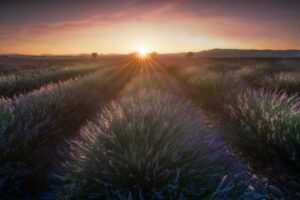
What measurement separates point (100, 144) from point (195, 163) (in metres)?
1.19

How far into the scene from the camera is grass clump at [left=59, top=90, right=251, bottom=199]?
281 centimetres

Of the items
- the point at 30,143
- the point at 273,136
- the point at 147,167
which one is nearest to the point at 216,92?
the point at 273,136

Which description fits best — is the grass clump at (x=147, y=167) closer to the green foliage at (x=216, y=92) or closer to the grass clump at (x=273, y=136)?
the grass clump at (x=273, y=136)

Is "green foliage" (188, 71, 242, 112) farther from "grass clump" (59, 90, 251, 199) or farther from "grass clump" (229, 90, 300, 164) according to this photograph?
"grass clump" (59, 90, 251, 199)

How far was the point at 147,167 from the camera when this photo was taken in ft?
9.46

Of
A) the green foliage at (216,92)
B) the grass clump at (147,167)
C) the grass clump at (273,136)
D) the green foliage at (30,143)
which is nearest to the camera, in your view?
the grass clump at (147,167)

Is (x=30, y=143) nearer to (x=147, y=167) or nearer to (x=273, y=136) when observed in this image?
(x=147, y=167)

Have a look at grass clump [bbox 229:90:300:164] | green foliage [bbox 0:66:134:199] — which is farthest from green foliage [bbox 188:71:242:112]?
green foliage [bbox 0:66:134:199]

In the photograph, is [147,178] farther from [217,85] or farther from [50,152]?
[217,85]

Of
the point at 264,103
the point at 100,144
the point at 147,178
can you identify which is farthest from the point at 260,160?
the point at 100,144

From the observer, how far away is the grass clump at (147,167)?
9.21ft

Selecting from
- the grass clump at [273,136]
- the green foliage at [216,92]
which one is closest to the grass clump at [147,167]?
the grass clump at [273,136]

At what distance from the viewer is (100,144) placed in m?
3.35

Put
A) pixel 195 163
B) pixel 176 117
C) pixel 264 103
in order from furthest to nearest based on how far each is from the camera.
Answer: pixel 264 103, pixel 176 117, pixel 195 163
